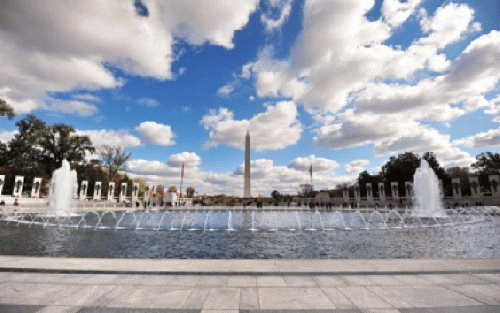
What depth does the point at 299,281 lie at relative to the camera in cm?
643

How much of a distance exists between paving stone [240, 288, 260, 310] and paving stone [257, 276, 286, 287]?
0.42 meters

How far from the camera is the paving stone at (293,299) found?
496 cm

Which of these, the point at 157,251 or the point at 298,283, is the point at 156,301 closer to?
the point at 298,283

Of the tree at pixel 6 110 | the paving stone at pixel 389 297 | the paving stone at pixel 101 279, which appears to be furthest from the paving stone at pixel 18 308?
the tree at pixel 6 110

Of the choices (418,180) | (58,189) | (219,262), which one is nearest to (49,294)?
(219,262)

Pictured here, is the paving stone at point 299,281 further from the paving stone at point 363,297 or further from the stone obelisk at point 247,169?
the stone obelisk at point 247,169

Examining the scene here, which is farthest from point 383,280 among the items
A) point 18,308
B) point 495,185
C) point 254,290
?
point 495,185

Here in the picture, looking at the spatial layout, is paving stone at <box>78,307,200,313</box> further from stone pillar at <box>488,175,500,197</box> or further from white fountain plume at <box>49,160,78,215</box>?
stone pillar at <box>488,175,500,197</box>

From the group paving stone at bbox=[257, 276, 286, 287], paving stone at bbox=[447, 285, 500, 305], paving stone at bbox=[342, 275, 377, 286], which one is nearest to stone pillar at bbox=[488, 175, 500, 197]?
paving stone at bbox=[447, 285, 500, 305]

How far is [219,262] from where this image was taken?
7.89m

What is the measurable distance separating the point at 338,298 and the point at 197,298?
2739 millimetres

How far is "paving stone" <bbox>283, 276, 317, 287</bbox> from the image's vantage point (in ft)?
20.3

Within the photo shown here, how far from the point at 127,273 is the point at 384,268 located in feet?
21.9

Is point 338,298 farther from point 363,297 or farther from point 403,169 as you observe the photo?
point 403,169
